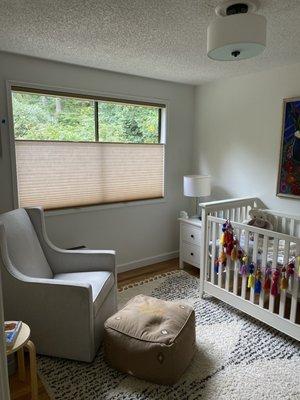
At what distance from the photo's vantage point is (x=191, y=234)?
3.34m

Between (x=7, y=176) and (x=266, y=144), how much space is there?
251 centimetres

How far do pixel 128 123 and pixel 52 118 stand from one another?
2.83ft

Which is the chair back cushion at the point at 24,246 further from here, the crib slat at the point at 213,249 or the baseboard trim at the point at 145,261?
the crib slat at the point at 213,249

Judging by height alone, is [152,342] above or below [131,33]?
below

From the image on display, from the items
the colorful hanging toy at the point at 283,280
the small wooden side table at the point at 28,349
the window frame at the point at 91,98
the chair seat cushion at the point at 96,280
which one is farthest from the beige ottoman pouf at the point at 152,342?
the window frame at the point at 91,98

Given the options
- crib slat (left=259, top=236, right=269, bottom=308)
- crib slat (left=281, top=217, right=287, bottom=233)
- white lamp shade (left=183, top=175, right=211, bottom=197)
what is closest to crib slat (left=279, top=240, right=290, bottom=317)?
crib slat (left=259, top=236, right=269, bottom=308)

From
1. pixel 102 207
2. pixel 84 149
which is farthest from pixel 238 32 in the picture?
pixel 102 207

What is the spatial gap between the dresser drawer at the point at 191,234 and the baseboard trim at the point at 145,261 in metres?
0.46

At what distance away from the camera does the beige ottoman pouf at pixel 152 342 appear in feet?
5.65

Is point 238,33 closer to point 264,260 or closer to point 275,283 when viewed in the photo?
point 264,260

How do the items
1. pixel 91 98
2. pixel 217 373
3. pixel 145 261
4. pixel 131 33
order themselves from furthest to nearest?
pixel 145 261
pixel 91 98
pixel 131 33
pixel 217 373

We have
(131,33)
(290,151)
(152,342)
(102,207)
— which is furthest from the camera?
(102,207)

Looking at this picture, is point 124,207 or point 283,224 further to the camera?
point 124,207

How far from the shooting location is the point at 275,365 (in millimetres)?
1922
